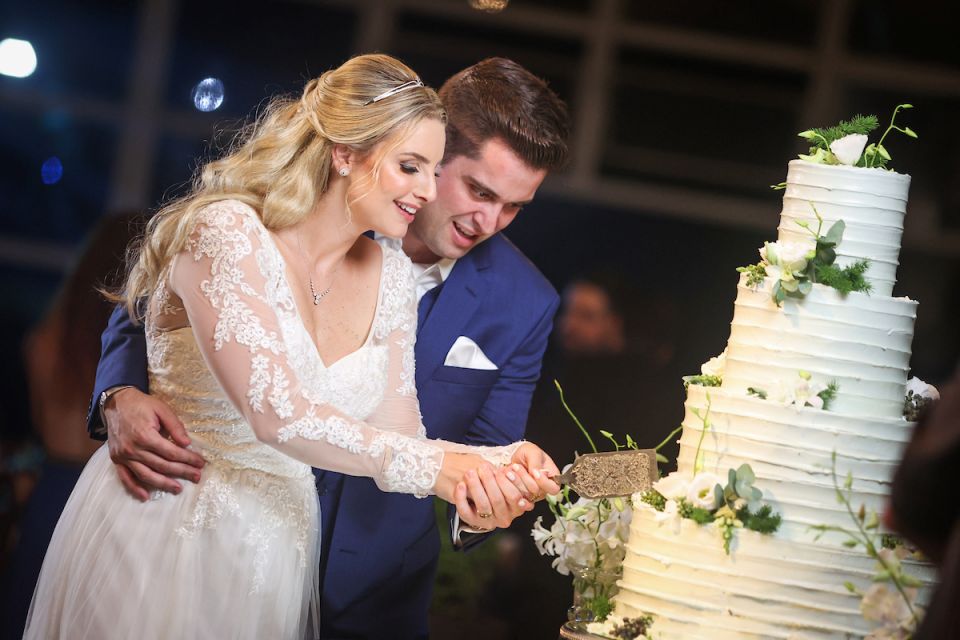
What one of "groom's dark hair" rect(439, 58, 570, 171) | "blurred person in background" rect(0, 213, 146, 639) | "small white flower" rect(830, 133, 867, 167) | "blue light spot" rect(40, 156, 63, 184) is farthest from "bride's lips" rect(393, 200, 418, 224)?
"blue light spot" rect(40, 156, 63, 184)

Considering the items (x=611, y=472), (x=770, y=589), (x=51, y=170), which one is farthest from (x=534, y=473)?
(x=51, y=170)

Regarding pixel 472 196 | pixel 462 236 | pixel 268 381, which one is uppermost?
pixel 472 196

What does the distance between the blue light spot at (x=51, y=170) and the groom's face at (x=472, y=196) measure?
3711 mm

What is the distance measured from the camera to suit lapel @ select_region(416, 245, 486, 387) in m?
3.32

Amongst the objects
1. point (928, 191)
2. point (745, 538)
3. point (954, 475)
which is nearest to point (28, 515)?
point (745, 538)

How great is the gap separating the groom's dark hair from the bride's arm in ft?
3.28

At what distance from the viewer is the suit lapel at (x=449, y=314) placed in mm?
3324

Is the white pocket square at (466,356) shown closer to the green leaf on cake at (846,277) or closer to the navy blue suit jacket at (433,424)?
the navy blue suit jacket at (433,424)

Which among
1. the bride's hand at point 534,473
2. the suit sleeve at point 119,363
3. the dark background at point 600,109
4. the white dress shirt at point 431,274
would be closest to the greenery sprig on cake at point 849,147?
the bride's hand at point 534,473

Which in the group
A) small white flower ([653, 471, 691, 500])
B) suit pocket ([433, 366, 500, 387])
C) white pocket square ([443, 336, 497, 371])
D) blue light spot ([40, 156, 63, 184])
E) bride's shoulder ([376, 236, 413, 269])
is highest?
blue light spot ([40, 156, 63, 184])

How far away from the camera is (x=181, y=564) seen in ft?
8.13

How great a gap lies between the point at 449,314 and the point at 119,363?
3.22ft

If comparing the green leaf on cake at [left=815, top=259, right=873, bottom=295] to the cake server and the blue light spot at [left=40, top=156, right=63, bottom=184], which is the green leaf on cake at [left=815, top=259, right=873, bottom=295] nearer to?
the cake server

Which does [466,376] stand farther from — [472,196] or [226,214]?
[226,214]
